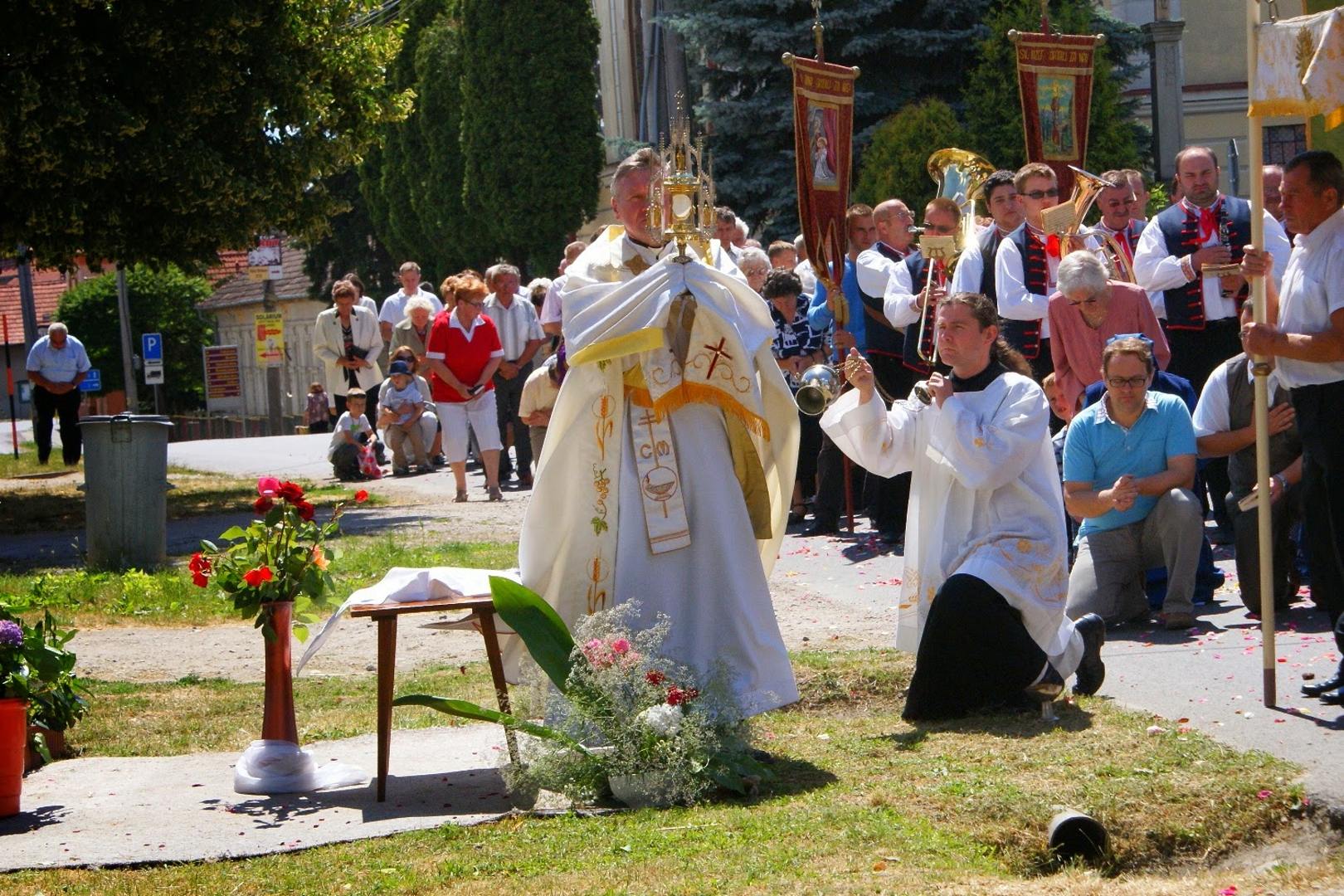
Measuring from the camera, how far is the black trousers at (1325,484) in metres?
6.50

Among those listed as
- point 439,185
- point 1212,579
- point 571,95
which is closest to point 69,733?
point 1212,579

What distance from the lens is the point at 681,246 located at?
6.65 meters

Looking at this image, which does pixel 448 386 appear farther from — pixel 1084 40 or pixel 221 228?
pixel 1084 40

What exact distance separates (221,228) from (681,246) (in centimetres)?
997

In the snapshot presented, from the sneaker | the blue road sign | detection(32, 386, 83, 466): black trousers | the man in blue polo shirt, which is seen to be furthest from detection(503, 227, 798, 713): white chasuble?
the blue road sign

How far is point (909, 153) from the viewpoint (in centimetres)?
2036

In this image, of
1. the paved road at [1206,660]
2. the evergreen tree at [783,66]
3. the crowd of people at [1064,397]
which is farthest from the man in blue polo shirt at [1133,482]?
the evergreen tree at [783,66]

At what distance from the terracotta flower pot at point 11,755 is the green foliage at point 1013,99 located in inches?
665

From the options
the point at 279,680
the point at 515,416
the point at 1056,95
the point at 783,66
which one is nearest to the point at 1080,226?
the point at 1056,95

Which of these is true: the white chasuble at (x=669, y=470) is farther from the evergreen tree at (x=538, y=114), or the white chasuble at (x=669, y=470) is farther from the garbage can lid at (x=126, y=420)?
the evergreen tree at (x=538, y=114)

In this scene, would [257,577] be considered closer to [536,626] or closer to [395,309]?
[536,626]

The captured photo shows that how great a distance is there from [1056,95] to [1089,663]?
582 cm

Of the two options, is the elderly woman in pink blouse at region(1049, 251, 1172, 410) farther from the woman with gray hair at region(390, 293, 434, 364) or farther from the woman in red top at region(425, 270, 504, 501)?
the woman with gray hair at region(390, 293, 434, 364)

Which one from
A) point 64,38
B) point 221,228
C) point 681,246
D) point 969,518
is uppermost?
point 64,38
